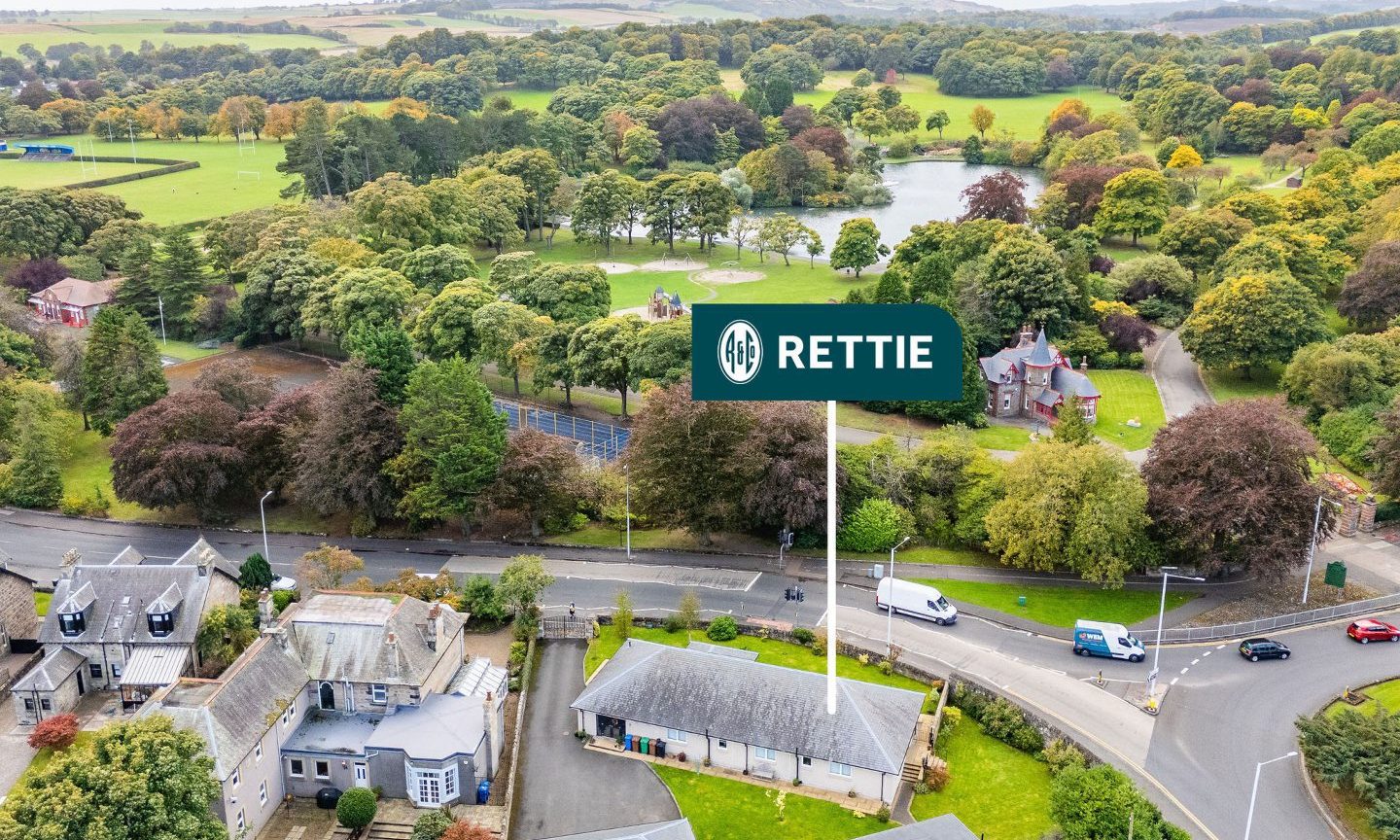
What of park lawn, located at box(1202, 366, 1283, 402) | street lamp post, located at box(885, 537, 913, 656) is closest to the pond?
park lawn, located at box(1202, 366, 1283, 402)

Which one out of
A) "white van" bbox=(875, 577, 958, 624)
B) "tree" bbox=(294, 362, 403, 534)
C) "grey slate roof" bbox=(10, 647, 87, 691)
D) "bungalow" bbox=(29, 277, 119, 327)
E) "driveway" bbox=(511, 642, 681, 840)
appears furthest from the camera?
"bungalow" bbox=(29, 277, 119, 327)

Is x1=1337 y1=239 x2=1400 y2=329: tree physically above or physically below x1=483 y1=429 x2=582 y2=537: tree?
above

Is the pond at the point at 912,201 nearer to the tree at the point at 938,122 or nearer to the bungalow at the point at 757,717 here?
the tree at the point at 938,122

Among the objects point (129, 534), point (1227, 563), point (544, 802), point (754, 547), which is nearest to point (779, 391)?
point (544, 802)

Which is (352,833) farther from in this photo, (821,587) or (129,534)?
(129,534)

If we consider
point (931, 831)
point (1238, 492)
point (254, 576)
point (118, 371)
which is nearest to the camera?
point (931, 831)

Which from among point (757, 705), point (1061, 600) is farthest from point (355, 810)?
point (1061, 600)

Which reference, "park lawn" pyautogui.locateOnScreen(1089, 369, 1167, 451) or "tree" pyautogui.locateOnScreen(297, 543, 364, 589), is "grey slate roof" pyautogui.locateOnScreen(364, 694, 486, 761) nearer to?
"tree" pyautogui.locateOnScreen(297, 543, 364, 589)

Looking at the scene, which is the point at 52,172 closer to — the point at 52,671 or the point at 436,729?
the point at 52,671
